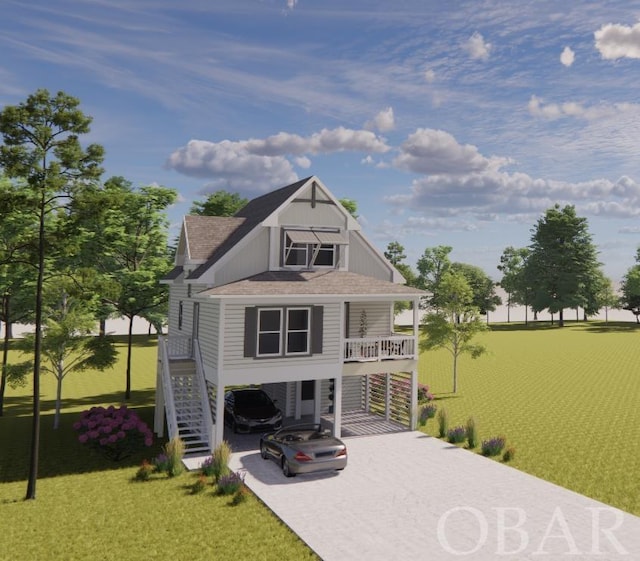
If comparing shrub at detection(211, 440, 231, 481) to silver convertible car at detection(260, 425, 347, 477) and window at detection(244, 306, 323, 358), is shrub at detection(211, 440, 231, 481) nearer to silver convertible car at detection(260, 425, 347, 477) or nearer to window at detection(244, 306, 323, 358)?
silver convertible car at detection(260, 425, 347, 477)

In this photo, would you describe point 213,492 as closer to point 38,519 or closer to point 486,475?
point 38,519

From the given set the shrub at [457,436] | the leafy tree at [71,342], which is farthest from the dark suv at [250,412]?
the shrub at [457,436]

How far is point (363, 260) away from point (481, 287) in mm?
86169

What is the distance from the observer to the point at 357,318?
27156 millimetres

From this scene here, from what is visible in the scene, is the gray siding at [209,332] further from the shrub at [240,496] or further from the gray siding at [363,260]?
the gray siding at [363,260]

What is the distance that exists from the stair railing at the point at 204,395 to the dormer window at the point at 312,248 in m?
5.40

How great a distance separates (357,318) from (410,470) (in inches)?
371

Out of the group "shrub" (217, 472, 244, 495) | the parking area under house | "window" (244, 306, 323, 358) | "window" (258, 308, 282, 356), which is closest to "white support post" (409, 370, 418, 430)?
the parking area under house

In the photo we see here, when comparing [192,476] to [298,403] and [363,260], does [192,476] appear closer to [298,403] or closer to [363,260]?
[298,403]

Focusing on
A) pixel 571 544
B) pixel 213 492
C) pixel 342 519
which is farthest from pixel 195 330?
pixel 571 544

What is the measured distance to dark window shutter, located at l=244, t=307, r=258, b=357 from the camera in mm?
21219

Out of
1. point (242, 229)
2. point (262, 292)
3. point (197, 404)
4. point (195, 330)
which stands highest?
point (242, 229)

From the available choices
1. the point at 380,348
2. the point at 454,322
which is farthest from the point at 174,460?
the point at 454,322

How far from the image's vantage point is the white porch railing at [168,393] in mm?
21109
